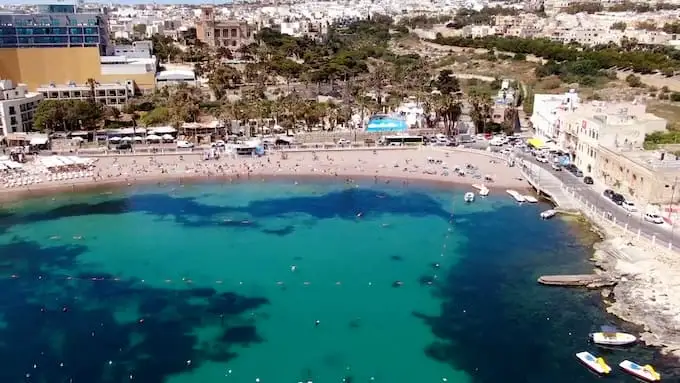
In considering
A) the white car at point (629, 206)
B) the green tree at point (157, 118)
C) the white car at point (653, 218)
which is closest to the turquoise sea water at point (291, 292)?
the white car at point (629, 206)

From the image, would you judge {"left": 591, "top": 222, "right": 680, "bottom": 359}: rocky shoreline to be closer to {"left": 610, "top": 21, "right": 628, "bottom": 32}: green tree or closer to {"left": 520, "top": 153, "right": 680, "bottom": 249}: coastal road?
{"left": 520, "top": 153, "right": 680, "bottom": 249}: coastal road

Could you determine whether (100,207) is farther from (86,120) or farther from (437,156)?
(437,156)

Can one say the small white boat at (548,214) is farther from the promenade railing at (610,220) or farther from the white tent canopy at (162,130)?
the white tent canopy at (162,130)

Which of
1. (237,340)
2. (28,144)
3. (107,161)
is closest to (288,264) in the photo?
(237,340)

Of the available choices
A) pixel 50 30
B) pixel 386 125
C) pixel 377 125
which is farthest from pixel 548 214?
pixel 50 30

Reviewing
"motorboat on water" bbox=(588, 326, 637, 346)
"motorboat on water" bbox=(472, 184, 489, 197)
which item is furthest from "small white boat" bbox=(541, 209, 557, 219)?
"motorboat on water" bbox=(588, 326, 637, 346)

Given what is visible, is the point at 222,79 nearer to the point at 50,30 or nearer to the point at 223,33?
the point at 50,30
